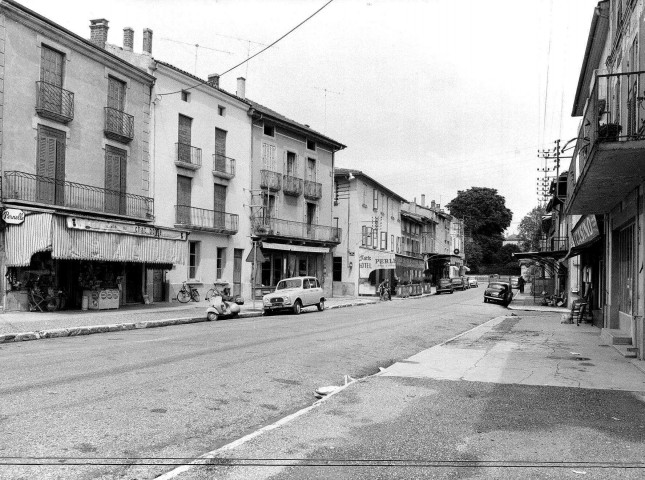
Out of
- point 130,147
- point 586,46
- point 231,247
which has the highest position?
point 586,46

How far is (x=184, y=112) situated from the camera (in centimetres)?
2816

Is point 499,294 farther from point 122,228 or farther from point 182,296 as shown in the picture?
point 122,228

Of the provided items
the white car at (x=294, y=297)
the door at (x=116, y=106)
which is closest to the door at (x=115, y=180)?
the door at (x=116, y=106)

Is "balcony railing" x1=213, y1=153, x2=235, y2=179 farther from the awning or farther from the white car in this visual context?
the white car

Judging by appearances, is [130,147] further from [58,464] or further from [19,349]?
[58,464]

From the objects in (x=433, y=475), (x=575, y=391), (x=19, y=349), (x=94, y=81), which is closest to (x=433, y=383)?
(x=575, y=391)

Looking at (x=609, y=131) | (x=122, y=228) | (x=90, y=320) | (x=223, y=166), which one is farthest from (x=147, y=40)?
(x=609, y=131)

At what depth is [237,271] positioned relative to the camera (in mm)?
32344

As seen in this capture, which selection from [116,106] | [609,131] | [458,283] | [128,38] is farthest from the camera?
[458,283]

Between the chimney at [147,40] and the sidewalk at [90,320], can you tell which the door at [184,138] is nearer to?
the chimney at [147,40]

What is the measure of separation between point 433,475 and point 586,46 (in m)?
17.5

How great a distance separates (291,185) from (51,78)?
18.0 metres

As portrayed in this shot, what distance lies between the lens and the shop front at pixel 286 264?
34.5m

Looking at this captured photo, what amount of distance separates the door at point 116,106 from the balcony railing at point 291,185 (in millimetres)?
13457
